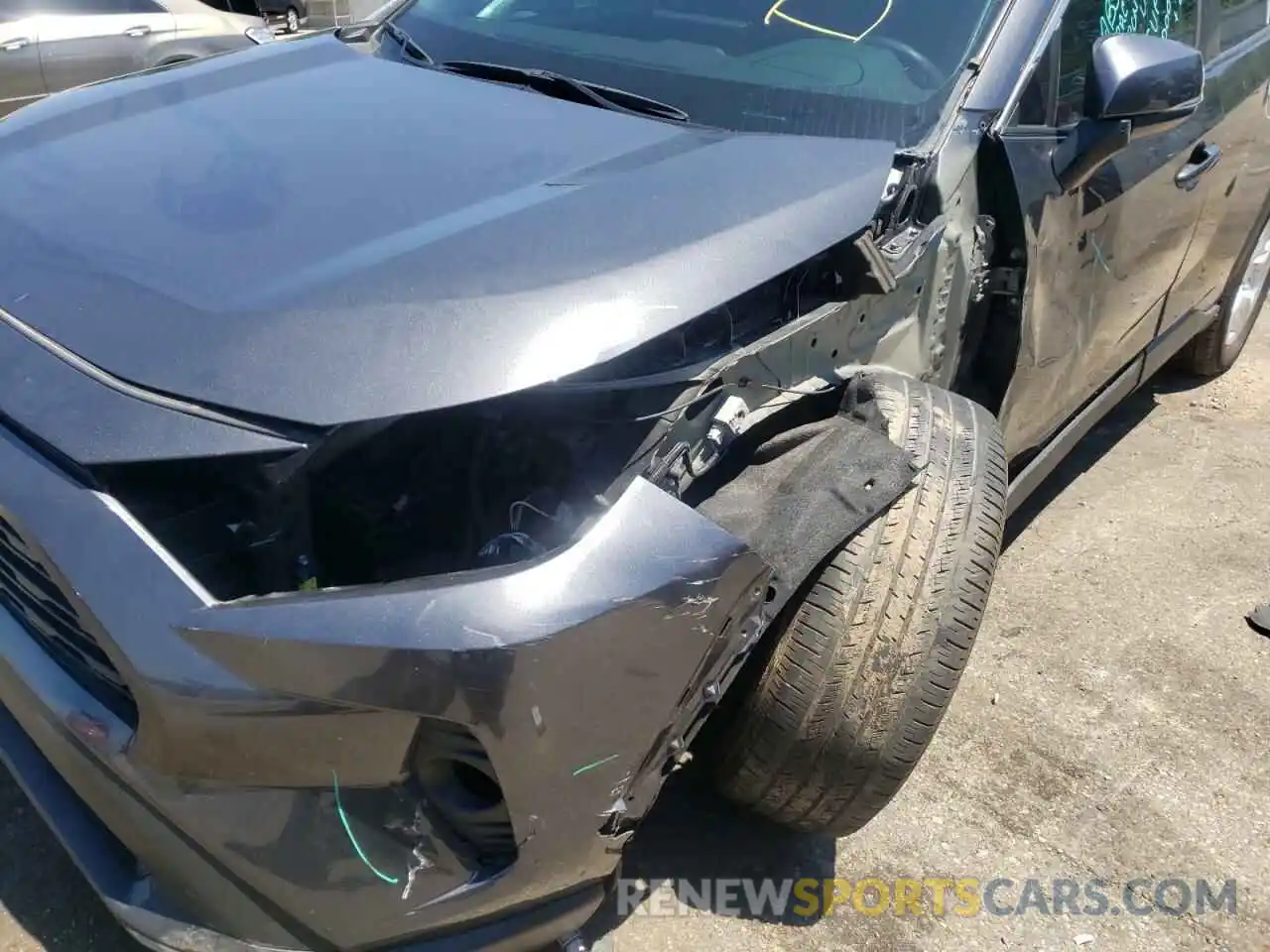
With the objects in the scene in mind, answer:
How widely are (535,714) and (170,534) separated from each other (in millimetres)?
608

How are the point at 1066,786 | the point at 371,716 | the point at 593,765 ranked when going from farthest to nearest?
the point at 1066,786, the point at 593,765, the point at 371,716

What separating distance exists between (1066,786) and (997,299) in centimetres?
112

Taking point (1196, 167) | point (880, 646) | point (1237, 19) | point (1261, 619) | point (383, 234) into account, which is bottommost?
point (1261, 619)

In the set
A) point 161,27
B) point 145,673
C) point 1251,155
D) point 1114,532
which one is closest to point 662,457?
point 145,673

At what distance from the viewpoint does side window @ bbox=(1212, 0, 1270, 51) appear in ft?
11.3

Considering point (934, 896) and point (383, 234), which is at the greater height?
point (383, 234)

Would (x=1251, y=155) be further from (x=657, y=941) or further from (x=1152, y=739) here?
(x=657, y=941)

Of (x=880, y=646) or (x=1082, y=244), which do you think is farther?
(x=1082, y=244)

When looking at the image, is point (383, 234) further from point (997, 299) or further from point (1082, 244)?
point (1082, 244)

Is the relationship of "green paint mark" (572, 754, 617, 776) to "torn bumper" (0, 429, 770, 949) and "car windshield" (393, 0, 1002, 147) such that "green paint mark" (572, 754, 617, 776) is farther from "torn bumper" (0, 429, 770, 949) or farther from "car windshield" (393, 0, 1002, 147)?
"car windshield" (393, 0, 1002, 147)

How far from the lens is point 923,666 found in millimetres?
1941

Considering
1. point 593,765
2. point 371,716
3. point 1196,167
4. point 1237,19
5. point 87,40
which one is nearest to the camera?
point 371,716

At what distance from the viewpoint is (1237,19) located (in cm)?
360

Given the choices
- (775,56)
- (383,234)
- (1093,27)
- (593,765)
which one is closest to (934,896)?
(593,765)
